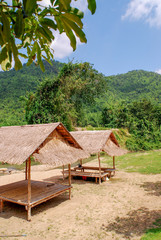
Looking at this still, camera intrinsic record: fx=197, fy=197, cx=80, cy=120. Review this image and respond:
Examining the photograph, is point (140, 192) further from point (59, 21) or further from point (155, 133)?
point (155, 133)

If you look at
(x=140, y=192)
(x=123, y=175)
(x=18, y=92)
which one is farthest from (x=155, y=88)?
(x=140, y=192)

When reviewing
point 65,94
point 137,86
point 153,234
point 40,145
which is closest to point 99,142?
point 40,145

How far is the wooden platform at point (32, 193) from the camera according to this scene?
5438 millimetres

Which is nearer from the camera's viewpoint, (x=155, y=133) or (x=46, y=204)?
(x=46, y=204)

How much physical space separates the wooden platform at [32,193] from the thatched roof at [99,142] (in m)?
2.88

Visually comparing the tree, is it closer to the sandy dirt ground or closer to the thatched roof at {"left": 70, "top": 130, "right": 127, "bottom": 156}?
the sandy dirt ground

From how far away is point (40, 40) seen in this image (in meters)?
1.41

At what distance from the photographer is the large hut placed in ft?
17.7

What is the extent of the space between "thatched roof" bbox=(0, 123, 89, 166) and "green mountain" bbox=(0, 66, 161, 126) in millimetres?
20043

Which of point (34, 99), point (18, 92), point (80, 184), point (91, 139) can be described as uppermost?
point (18, 92)

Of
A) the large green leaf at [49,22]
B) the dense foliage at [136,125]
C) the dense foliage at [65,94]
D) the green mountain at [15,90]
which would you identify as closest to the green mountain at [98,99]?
the green mountain at [15,90]

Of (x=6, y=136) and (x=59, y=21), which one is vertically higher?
(x=59, y=21)

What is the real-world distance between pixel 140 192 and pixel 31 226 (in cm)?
430

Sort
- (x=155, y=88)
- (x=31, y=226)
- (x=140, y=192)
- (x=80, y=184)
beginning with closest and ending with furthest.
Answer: (x=31, y=226), (x=140, y=192), (x=80, y=184), (x=155, y=88)
